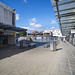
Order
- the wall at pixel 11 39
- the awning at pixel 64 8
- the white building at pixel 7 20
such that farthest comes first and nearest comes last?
1. the wall at pixel 11 39
2. the white building at pixel 7 20
3. the awning at pixel 64 8

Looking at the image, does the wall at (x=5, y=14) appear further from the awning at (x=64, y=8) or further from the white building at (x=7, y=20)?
the awning at (x=64, y=8)

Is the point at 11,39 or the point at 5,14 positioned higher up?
the point at 5,14

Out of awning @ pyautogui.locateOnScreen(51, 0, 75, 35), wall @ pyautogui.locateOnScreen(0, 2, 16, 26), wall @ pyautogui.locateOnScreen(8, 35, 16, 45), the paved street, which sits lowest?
the paved street

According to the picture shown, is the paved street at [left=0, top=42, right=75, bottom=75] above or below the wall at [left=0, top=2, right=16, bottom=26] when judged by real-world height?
below

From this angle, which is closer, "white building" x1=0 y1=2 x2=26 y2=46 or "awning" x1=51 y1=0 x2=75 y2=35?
"awning" x1=51 y1=0 x2=75 y2=35

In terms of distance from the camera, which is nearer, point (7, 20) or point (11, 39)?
point (7, 20)

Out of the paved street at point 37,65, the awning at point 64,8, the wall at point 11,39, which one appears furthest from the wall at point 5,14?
the awning at point 64,8

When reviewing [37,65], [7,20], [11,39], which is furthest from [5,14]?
[37,65]

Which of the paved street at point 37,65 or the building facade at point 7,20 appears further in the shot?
the building facade at point 7,20

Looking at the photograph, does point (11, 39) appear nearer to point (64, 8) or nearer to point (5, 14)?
point (5, 14)

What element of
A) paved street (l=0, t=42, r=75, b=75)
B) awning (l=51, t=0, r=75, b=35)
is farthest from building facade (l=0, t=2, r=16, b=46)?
awning (l=51, t=0, r=75, b=35)

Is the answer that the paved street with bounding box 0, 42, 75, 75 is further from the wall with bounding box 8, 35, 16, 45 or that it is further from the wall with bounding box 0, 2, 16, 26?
the wall with bounding box 0, 2, 16, 26

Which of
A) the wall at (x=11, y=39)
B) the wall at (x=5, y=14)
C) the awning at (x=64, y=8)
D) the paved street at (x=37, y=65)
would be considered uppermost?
the wall at (x=5, y=14)

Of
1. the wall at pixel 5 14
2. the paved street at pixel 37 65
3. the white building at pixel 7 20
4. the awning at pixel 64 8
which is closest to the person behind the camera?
the awning at pixel 64 8
